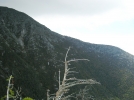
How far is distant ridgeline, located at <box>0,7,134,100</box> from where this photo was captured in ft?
275

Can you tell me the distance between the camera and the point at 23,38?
4601 inches

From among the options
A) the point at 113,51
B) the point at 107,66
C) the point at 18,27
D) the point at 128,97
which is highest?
the point at 18,27

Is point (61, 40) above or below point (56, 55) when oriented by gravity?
above

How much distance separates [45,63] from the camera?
106688 mm

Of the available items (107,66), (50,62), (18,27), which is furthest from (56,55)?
(107,66)

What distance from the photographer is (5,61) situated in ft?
273

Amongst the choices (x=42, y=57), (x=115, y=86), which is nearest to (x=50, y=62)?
(x=42, y=57)

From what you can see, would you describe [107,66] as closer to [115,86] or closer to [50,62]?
[115,86]

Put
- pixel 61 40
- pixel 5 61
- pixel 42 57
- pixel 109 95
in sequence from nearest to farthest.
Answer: pixel 5 61
pixel 42 57
pixel 109 95
pixel 61 40

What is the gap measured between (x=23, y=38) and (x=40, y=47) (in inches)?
459

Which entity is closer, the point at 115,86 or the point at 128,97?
the point at 128,97

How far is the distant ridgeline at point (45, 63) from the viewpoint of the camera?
83750 millimetres

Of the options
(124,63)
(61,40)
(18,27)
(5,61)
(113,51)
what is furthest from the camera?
(113,51)

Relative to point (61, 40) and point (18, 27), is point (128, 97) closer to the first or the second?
point (61, 40)
